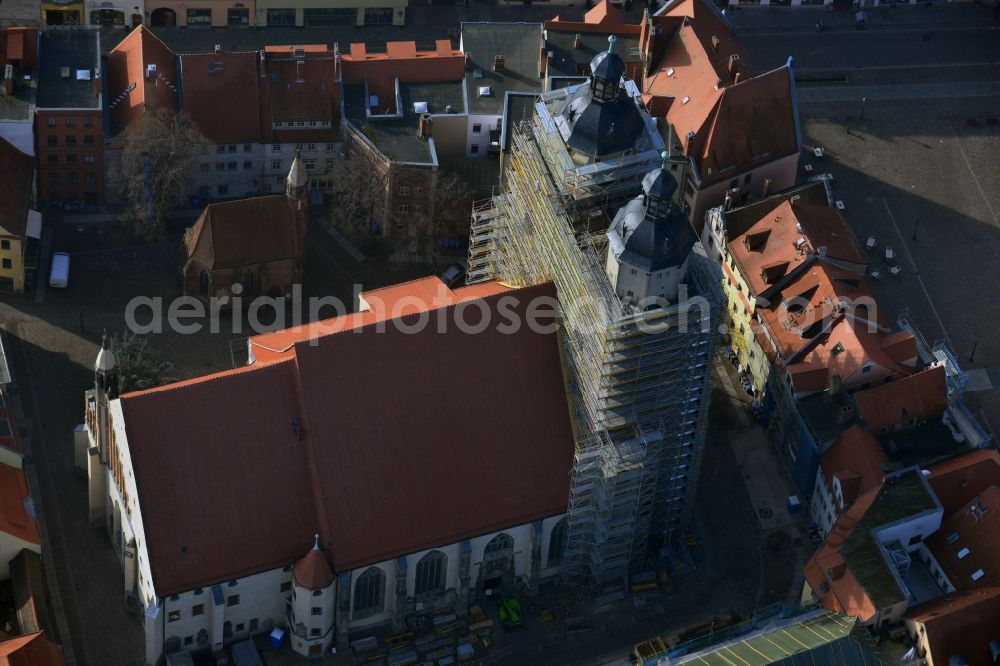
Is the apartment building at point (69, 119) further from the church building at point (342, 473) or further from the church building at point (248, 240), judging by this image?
the church building at point (342, 473)

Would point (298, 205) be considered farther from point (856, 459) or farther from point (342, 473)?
point (856, 459)

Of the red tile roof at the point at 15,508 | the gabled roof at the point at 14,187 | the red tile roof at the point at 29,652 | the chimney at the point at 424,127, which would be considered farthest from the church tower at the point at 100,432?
the chimney at the point at 424,127

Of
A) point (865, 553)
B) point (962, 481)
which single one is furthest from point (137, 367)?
point (962, 481)

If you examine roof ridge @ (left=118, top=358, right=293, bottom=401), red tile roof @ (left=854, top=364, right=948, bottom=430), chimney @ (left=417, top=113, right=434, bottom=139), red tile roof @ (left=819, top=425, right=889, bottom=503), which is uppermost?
chimney @ (left=417, top=113, right=434, bottom=139)

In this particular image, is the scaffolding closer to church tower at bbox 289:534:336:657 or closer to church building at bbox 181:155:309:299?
church tower at bbox 289:534:336:657

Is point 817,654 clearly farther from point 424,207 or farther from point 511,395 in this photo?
point 424,207

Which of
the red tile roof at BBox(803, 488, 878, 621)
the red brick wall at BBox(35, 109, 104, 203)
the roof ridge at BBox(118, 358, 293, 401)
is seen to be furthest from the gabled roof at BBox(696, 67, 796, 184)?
the roof ridge at BBox(118, 358, 293, 401)
